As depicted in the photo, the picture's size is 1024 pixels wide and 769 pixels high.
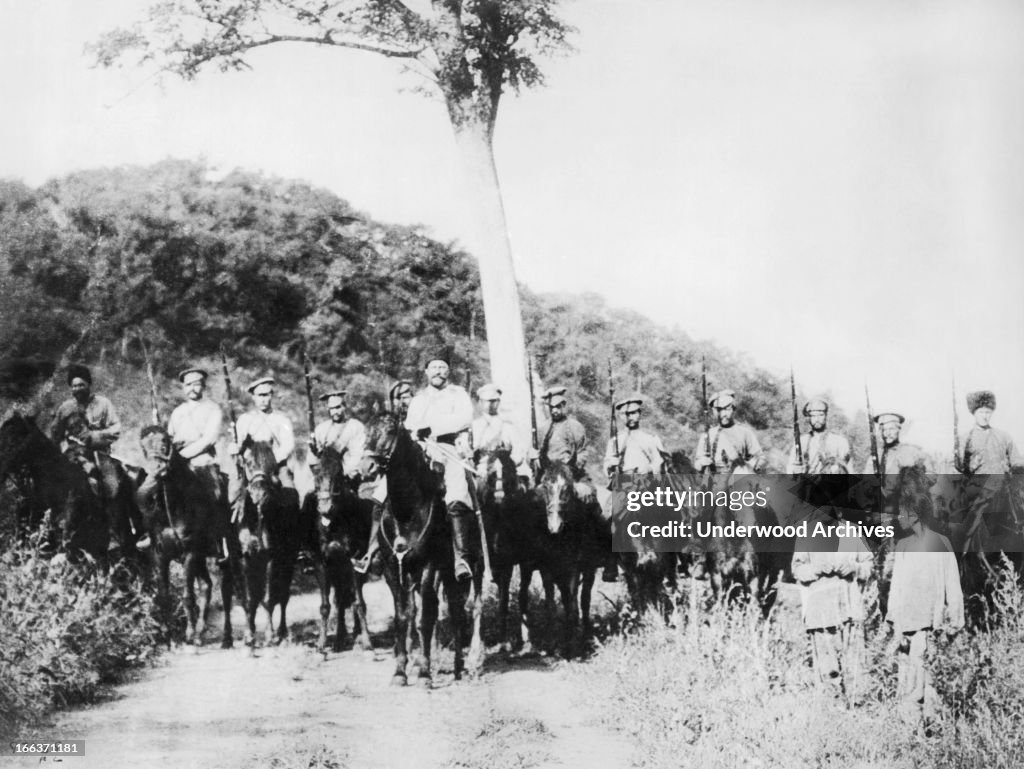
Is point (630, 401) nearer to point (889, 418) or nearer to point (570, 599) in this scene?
point (570, 599)

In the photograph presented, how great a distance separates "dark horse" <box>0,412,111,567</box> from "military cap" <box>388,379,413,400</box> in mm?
2915

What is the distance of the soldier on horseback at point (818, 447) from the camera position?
301 inches

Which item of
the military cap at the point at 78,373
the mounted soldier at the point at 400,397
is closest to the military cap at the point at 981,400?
the mounted soldier at the point at 400,397

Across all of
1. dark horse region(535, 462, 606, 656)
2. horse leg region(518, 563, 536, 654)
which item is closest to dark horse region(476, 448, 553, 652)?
horse leg region(518, 563, 536, 654)

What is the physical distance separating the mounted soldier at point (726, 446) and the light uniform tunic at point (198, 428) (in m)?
4.75

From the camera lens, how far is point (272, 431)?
914 centimetres

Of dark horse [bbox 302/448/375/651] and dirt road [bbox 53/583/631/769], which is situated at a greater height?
dark horse [bbox 302/448/375/651]

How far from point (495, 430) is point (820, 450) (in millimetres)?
3113

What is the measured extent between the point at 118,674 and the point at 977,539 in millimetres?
7086

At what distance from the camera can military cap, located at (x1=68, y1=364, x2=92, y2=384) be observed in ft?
27.6

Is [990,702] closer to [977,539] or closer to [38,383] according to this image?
Result: [977,539]

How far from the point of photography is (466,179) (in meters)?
9.69

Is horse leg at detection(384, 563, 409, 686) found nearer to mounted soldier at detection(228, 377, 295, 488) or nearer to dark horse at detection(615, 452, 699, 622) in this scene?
mounted soldier at detection(228, 377, 295, 488)

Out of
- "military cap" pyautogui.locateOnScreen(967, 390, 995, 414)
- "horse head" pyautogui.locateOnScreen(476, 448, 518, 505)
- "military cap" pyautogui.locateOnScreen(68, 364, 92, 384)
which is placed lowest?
"horse head" pyautogui.locateOnScreen(476, 448, 518, 505)
